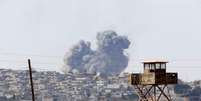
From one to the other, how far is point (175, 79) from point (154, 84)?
399 cm

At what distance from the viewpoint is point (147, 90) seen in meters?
105

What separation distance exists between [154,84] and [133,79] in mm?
4197

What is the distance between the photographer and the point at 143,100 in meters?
105

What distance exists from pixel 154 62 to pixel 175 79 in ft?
15.0

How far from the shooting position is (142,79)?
10256 cm

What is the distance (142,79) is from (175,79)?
4.86 m

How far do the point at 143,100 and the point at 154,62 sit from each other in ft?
22.8

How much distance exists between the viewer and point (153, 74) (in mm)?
100688

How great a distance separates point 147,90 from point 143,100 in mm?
1601

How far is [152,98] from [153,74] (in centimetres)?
596

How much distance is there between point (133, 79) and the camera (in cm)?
10412

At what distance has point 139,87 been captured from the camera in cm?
10488

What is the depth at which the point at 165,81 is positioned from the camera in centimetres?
10156

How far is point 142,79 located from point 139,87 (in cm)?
265
